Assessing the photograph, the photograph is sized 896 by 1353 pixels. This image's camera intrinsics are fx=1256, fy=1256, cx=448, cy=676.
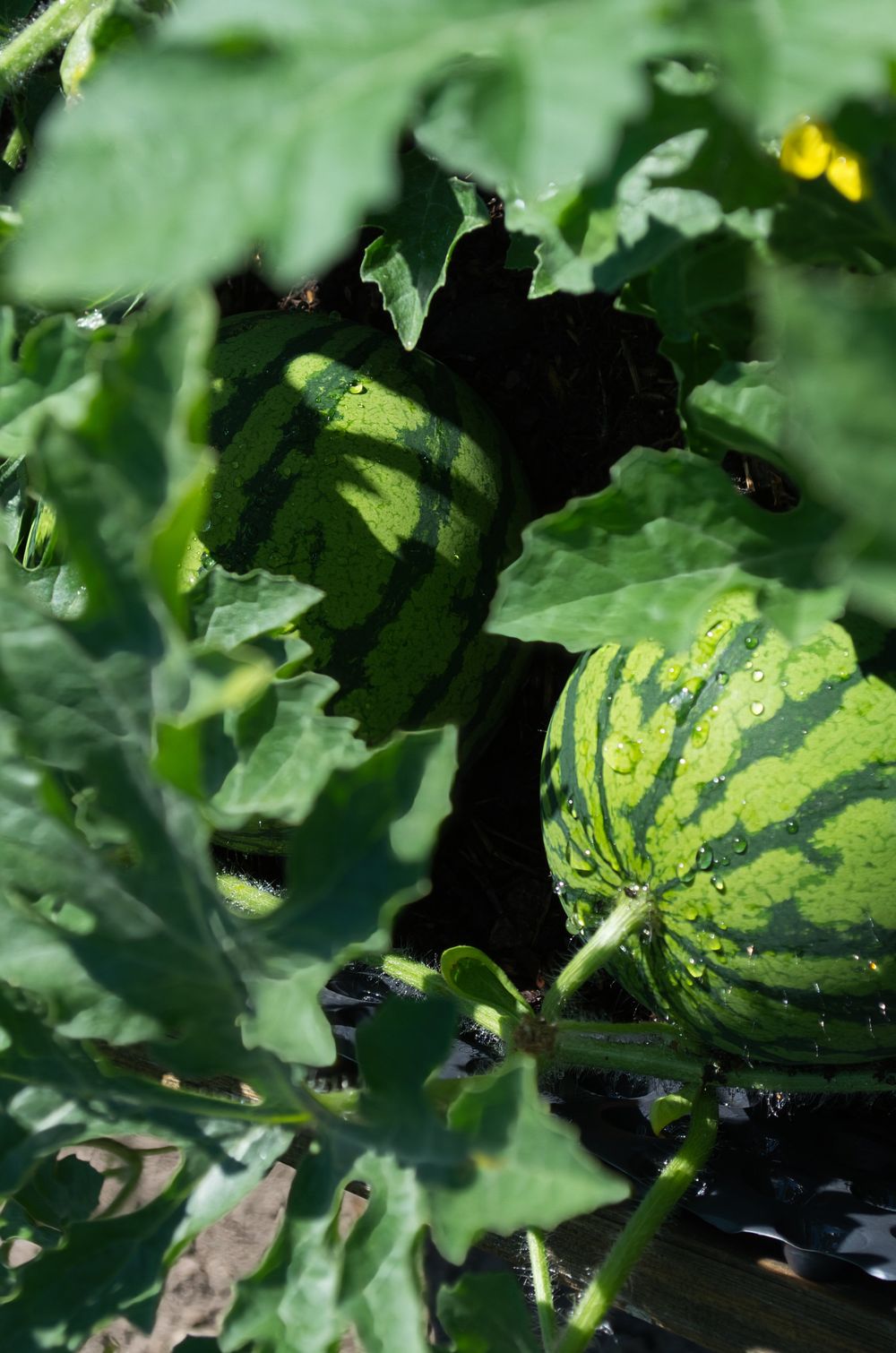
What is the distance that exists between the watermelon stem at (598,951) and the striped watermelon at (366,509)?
49 centimetres

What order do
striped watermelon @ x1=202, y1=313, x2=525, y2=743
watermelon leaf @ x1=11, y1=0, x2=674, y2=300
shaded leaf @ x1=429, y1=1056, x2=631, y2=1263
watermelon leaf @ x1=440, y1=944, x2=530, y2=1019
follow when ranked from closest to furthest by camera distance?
watermelon leaf @ x1=11, y1=0, x2=674, y2=300, shaded leaf @ x1=429, y1=1056, x2=631, y2=1263, watermelon leaf @ x1=440, y1=944, x2=530, y2=1019, striped watermelon @ x1=202, y1=313, x2=525, y2=743

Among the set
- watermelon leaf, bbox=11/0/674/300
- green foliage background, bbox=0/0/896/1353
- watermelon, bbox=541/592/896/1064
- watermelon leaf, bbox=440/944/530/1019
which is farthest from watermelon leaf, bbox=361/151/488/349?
watermelon leaf, bbox=11/0/674/300

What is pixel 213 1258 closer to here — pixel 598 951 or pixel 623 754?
pixel 598 951

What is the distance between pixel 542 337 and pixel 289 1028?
1568 millimetres

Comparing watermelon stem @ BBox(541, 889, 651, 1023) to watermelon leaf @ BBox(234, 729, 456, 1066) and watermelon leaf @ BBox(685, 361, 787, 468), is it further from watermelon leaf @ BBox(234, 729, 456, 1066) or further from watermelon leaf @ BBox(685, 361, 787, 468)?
watermelon leaf @ BBox(685, 361, 787, 468)

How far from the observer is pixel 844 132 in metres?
0.89

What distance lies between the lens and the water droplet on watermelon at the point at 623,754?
155 centimetres

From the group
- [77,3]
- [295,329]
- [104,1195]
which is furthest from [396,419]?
[104,1195]

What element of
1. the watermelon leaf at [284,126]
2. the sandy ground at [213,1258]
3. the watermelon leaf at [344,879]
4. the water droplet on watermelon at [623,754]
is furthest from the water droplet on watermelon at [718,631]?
the sandy ground at [213,1258]

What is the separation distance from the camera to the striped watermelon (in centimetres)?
178

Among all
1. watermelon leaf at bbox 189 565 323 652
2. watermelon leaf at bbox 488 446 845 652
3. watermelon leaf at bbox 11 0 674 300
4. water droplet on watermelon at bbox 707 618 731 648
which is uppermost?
watermelon leaf at bbox 11 0 674 300

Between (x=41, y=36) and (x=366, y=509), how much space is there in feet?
2.53

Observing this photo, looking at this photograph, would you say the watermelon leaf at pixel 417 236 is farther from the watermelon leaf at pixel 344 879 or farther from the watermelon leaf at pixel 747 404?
the watermelon leaf at pixel 344 879

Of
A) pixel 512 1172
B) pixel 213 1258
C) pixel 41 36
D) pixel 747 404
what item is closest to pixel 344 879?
pixel 512 1172
